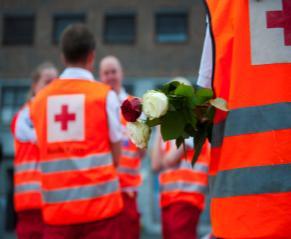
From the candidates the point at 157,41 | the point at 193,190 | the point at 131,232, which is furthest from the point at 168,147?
the point at 157,41

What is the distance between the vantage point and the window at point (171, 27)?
22359 mm

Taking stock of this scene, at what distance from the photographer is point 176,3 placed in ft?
74.3

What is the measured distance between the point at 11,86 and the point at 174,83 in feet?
71.0

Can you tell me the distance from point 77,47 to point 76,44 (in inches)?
1.0

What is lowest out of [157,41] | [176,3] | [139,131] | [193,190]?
[193,190]

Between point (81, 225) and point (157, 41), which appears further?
point (157, 41)

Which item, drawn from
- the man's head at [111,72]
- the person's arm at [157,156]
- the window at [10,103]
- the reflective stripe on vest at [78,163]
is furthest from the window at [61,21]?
the reflective stripe on vest at [78,163]

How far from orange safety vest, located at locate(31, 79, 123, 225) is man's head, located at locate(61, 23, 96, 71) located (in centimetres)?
25

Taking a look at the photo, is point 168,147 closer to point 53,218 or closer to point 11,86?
point 53,218

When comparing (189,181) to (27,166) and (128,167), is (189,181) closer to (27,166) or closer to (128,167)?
(128,167)

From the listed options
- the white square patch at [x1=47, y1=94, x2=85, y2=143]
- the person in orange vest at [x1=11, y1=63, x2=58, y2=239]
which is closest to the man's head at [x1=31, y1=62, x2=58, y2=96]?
the person in orange vest at [x1=11, y1=63, x2=58, y2=239]

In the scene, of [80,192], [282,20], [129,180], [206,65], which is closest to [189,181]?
[129,180]

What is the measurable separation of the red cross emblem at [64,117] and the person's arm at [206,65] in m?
1.54

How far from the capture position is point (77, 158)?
3400mm
